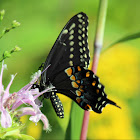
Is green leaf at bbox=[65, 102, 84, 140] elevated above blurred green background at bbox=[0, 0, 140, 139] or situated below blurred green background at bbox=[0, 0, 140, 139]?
below

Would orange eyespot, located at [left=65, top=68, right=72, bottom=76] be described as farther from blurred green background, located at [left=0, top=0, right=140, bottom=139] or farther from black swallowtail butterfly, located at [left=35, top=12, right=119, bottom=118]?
blurred green background, located at [left=0, top=0, right=140, bottom=139]

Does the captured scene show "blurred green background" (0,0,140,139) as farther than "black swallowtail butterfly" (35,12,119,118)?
Yes

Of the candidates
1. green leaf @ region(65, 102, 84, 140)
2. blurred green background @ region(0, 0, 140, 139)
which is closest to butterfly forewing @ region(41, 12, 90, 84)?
green leaf @ region(65, 102, 84, 140)

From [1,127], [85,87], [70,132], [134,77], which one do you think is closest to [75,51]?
[85,87]

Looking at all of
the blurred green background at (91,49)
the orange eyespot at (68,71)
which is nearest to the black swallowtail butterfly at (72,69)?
the orange eyespot at (68,71)

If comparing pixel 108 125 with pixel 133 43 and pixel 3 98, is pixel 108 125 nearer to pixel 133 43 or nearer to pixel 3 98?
pixel 133 43

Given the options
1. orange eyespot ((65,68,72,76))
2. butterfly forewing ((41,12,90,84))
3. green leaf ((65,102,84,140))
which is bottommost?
green leaf ((65,102,84,140))
